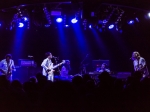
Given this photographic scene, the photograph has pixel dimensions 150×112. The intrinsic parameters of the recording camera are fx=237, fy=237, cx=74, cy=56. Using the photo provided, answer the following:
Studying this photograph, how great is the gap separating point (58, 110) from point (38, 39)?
10.7m

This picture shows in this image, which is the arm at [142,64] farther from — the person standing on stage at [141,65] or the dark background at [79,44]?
the dark background at [79,44]

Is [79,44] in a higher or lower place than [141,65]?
higher

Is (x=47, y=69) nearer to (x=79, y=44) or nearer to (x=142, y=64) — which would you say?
(x=142, y=64)

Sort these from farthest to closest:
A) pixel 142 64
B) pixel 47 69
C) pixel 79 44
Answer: pixel 79 44, pixel 47 69, pixel 142 64

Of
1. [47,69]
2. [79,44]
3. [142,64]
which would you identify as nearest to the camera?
[142,64]

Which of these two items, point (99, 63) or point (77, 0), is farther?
point (99, 63)

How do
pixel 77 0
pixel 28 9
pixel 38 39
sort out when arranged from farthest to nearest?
1. pixel 38 39
2. pixel 28 9
3. pixel 77 0

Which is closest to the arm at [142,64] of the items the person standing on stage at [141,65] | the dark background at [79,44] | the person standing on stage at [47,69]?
the person standing on stage at [141,65]

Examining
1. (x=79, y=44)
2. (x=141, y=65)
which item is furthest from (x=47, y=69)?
Answer: (x=79, y=44)

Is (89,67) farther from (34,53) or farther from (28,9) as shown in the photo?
(28,9)

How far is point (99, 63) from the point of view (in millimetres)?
11547

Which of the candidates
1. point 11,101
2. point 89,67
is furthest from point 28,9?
point 11,101

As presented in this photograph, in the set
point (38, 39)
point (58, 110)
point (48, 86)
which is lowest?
point (58, 110)

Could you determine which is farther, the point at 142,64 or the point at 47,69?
the point at 47,69
